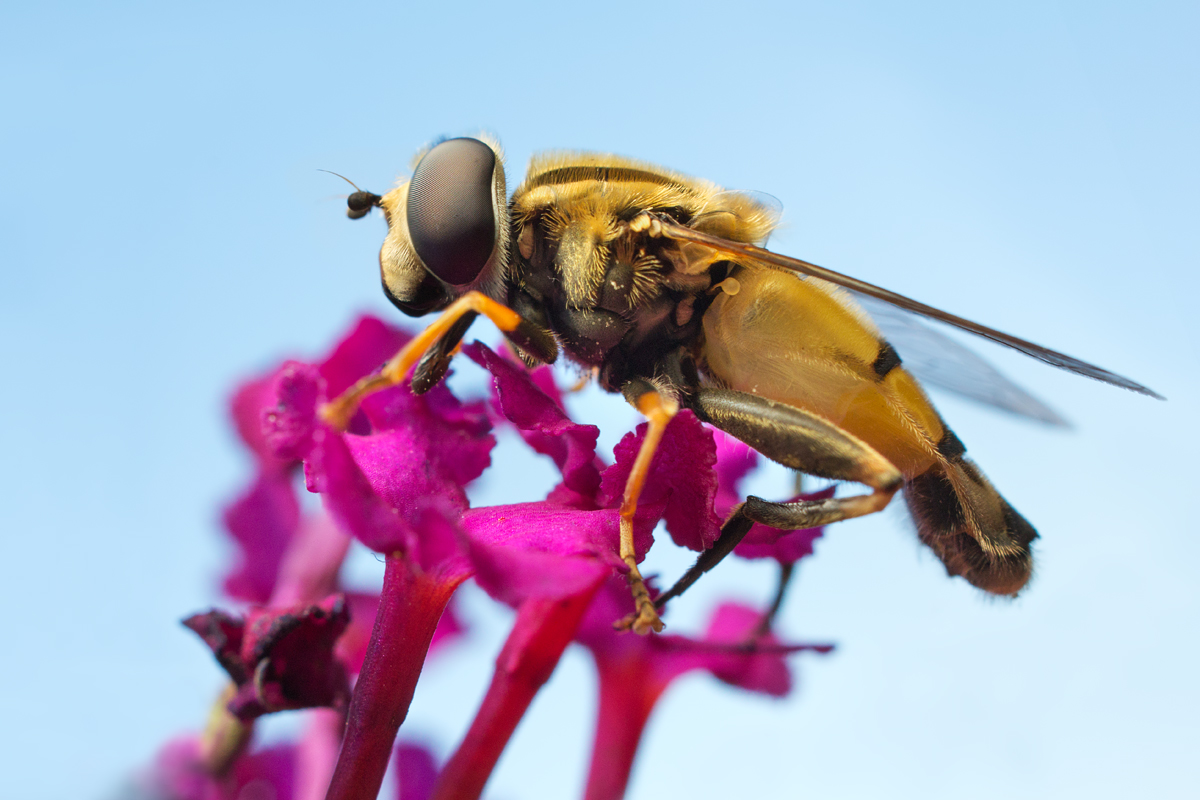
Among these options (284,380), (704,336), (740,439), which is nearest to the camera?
(284,380)

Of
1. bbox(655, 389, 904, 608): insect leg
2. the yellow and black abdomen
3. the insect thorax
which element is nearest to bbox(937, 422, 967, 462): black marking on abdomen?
the yellow and black abdomen

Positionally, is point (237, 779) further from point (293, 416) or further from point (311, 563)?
point (293, 416)

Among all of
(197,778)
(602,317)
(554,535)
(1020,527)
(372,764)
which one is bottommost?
(197,778)

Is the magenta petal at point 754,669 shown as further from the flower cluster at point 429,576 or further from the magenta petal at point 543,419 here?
the magenta petal at point 543,419

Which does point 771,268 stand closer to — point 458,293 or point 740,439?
point 740,439

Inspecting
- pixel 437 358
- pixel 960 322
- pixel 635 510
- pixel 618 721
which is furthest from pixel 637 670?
pixel 960 322

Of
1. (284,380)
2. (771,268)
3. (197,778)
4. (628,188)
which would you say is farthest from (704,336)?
(197,778)

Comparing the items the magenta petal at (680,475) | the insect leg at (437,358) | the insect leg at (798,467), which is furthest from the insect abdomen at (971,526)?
the insect leg at (437,358)

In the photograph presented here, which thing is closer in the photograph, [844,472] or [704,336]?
[844,472]
